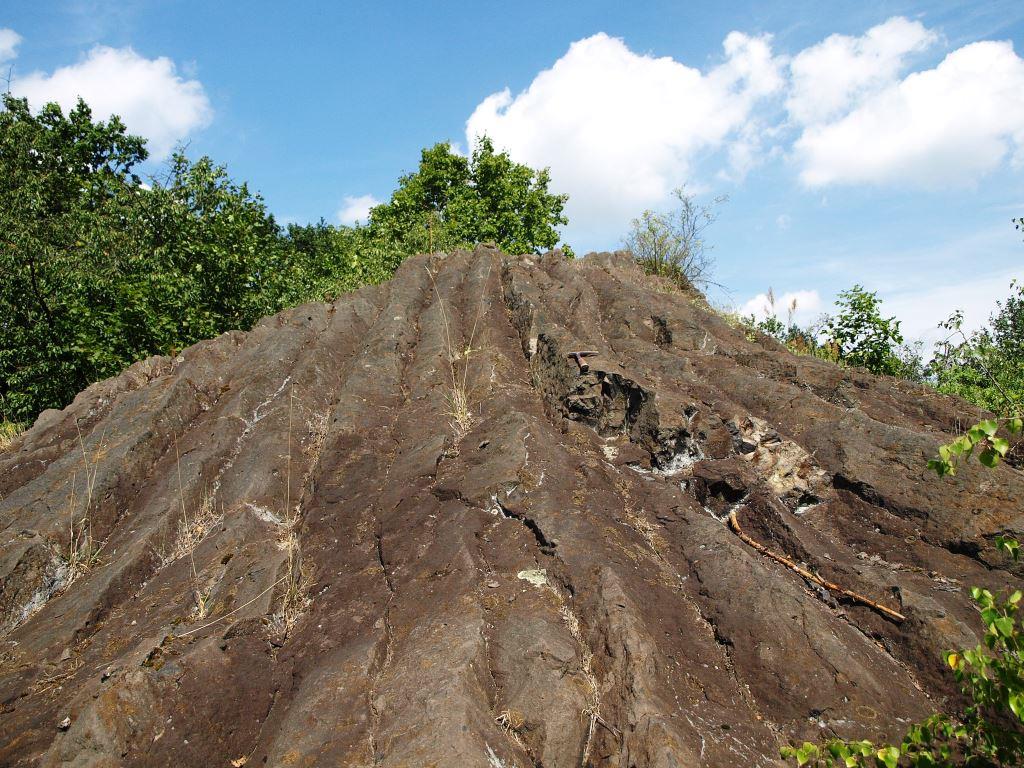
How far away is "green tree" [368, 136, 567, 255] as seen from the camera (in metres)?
31.2

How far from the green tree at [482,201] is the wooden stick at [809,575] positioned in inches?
1011

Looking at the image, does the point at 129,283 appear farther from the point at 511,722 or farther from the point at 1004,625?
the point at 1004,625

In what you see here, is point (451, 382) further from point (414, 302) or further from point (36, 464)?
point (36, 464)

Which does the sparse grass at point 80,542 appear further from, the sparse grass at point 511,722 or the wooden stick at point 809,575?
the wooden stick at point 809,575

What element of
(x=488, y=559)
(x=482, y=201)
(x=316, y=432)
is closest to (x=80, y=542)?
(x=316, y=432)

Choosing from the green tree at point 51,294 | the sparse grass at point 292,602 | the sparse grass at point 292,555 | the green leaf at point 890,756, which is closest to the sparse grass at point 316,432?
the sparse grass at point 292,555

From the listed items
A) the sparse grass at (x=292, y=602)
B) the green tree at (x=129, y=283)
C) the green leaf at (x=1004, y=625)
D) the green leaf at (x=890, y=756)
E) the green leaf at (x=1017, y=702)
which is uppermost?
the green tree at (x=129, y=283)

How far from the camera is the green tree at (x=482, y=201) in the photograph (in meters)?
31.2

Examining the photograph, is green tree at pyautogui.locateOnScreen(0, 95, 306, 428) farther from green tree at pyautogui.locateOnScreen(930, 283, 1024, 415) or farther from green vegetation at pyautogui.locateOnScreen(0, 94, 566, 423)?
green tree at pyautogui.locateOnScreen(930, 283, 1024, 415)

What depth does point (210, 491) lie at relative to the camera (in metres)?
7.09

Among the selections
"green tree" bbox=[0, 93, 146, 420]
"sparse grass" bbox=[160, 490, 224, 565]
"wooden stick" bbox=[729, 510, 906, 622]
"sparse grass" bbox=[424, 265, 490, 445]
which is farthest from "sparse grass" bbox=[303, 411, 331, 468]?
"green tree" bbox=[0, 93, 146, 420]

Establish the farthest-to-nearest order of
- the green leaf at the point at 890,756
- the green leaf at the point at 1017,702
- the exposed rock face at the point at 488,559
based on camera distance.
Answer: the exposed rock face at the point at 488,559, the green leaf at the point at 890,756, the green leaf at the point at 1017,702

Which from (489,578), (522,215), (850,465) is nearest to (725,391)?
(850,465)

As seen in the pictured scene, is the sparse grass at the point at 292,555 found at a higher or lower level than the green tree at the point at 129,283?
lower
